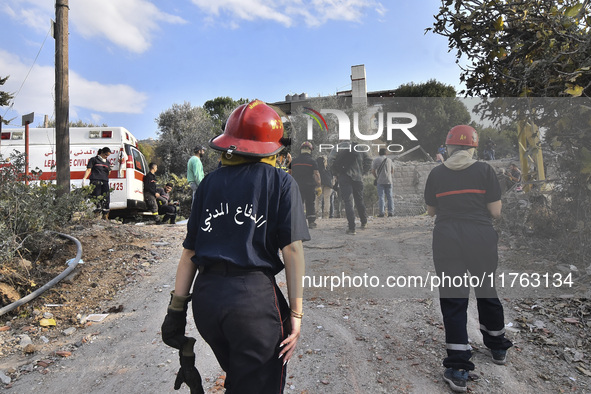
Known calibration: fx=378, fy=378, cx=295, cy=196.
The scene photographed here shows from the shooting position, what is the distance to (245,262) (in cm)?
167

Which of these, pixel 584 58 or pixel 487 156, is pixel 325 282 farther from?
pixel 584 58

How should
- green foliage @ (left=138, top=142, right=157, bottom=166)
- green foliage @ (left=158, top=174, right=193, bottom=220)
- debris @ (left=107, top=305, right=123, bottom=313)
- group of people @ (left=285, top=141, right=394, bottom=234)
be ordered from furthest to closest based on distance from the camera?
green foliage @ (left=138, top=142, right=157, bottom=166), green foliage @ (left=158, top=174, right=193, bottom=220), debris @ (left=107, top=305, right=123, bottom=313), group of people @ (left=285, top=141, right=394, bottom=234)

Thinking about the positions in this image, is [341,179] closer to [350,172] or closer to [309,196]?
[350,172]

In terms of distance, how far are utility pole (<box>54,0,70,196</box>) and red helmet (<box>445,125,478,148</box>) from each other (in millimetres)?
7653

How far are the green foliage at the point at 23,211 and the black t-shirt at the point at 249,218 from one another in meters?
4.44

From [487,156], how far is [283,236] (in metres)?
2.61

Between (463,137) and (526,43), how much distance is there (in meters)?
2.15

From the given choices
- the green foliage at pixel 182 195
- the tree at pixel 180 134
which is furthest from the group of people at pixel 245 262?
the tree at pixel 180 134

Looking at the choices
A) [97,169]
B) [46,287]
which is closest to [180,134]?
[97,169]

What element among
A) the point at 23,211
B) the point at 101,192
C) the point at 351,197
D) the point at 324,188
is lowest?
the point at 23,211

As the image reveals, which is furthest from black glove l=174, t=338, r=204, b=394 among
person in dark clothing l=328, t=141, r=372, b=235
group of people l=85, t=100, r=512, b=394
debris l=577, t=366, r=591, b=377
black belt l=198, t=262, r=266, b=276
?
debris l=577, t=366, r=591, b=377

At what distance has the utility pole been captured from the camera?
26.1ft

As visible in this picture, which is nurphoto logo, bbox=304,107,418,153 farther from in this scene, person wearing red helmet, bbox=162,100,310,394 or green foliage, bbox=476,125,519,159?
person wearing red helmet, bbox=162,100,310,394

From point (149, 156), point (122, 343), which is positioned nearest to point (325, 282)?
point (122, 343)
